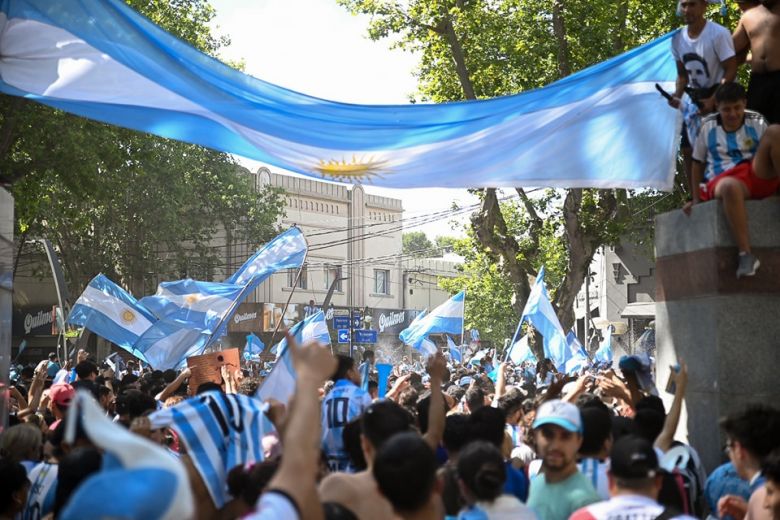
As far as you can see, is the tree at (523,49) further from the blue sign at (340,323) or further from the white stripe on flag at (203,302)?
the blue sign at (340,323)

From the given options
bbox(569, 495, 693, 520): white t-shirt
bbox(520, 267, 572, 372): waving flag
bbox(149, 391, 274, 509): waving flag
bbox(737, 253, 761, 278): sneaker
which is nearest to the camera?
bbox(569, 495, 693, 520): white t-shirt

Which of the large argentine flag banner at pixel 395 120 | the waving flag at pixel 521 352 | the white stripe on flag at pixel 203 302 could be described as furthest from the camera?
the waving flag at pixel 521 352

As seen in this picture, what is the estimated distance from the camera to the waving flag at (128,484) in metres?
2.42

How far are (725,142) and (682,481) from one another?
279 cm

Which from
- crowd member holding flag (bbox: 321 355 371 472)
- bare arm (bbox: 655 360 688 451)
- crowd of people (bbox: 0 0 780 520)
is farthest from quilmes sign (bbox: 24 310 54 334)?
bare arm (bbox: 655 360 688 451)

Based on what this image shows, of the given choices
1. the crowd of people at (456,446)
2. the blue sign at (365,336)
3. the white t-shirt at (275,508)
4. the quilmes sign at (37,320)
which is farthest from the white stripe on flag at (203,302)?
the quilmes sign at (37,320)

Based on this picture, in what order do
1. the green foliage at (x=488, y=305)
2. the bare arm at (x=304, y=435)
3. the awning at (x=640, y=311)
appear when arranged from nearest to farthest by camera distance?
the bare arm at (x=304, y=435)
the awning at (x=640, y=311)
the green foliage at (x=488, y=305)

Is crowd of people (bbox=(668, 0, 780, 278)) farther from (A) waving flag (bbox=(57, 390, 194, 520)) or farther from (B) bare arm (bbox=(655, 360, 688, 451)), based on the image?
(A) waving flag (bbox=(57, 390, 194, 520))

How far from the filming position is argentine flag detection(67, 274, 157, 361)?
822 inches

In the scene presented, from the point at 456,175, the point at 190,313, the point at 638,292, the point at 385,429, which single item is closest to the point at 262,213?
the point at 638,292

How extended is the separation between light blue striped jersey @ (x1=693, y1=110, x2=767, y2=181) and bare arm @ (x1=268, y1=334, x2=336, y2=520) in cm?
488

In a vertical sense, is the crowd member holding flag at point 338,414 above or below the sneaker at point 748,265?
below

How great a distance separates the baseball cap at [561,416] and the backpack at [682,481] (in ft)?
1.57

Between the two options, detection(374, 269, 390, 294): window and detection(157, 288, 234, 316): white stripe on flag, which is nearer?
detection(157, 288, 234, 316): white stripe on flag
